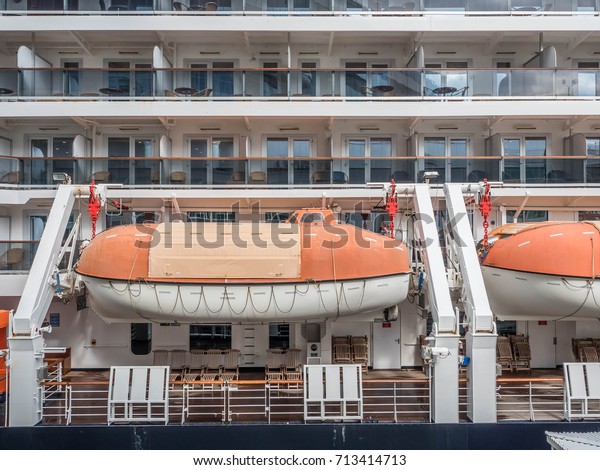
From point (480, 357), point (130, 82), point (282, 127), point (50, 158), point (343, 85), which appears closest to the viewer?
point (480, 357)

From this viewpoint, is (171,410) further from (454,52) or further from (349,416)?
(454,52)

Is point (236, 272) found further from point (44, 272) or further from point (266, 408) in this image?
point (44, 272)

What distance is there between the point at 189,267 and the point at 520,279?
497cm

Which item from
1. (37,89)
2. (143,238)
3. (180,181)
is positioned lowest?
(143,238)

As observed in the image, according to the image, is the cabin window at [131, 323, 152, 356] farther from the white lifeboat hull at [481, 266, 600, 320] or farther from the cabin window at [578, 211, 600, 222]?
the cabin window at [578, 211, 600, 222]

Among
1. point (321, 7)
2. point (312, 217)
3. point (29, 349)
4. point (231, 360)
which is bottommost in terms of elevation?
point (231, 360)

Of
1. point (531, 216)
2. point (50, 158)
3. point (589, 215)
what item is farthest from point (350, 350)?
point (50, 158)

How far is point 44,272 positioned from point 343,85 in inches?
247

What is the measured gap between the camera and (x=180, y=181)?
8.11 m

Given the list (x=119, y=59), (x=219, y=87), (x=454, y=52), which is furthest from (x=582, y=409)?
(x=119, y=59)

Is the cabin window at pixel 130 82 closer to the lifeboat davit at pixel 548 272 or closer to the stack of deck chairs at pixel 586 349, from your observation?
the lifeboat davit at pixel 548 272

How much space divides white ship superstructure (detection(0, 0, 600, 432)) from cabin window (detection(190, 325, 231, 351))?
0.10 feet

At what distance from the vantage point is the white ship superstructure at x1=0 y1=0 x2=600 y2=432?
802cm

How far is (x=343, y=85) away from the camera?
26.9 ft
